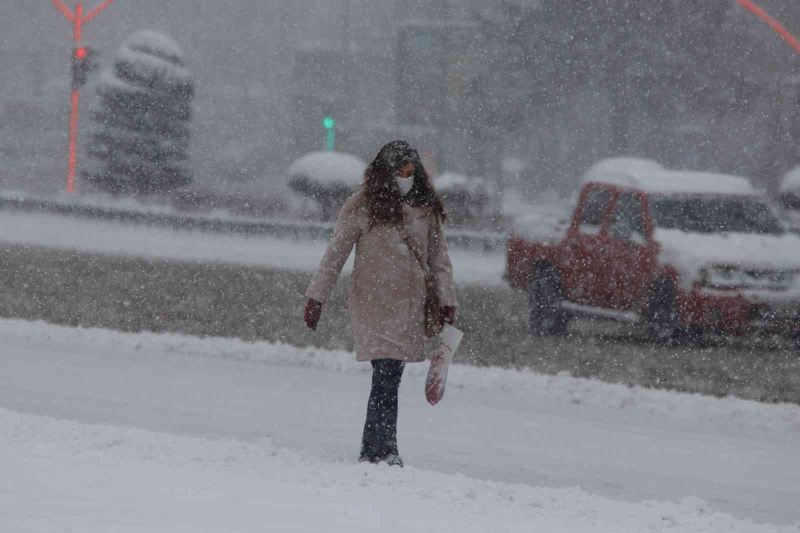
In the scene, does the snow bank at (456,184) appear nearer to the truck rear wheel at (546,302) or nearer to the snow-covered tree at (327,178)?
the snow-covered tree at (327,178)

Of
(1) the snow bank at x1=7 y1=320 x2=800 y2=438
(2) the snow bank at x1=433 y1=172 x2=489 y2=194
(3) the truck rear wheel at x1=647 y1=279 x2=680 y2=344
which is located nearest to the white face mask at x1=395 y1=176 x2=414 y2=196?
(1) the snow bank at x1=7 y1=320 x2=800 y2=438

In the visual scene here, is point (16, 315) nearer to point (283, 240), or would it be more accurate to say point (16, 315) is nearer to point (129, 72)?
point (283, 240)

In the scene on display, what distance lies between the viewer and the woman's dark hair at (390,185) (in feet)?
23.7

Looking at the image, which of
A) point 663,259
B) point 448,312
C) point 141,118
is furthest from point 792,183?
point 448,312

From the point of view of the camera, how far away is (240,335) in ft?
45.5

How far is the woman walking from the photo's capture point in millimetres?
7250

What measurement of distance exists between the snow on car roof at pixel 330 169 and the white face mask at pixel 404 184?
2855 cm

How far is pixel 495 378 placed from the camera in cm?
1109

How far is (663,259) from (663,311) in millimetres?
480

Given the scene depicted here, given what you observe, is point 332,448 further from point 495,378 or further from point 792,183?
point 792,183

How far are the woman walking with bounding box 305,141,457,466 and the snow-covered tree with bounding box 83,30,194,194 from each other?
109ft

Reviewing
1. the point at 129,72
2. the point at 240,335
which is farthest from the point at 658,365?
the point at 129,72

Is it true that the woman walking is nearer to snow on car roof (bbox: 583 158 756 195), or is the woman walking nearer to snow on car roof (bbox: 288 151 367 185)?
snow on car roof (bbox: 583 158 756 195)

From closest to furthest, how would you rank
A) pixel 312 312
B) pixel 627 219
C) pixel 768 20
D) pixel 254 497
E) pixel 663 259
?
1. pixel 254 497
2. pixel 312 312
3. pixel 663 259
4. pixel 627 219
5. pixel 768 20
